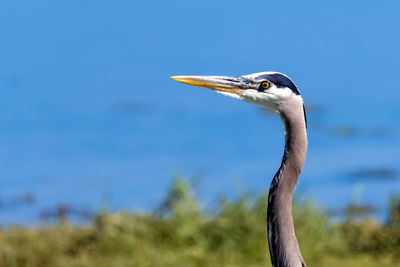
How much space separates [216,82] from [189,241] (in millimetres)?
4185

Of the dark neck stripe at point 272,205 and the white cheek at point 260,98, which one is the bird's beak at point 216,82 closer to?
the white cheek at point 260,98

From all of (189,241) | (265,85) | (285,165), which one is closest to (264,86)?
(265,85)

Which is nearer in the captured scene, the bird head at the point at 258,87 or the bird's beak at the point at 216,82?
the bird head at the point at 258,87

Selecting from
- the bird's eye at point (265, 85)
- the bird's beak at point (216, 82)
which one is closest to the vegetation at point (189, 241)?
the bird's beak at point (216, 82)

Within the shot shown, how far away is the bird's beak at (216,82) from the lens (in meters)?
5.56

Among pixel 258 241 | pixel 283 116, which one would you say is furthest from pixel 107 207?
pixel 283 116

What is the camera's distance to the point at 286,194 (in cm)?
514

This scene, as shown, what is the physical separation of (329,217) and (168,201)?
1.94 m

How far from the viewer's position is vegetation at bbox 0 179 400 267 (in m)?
9.24

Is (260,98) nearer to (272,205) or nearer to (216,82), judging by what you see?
(216,82)

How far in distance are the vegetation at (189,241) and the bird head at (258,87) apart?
12.2ft

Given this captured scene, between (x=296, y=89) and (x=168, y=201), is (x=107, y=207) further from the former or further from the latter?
(x=296, y=89)

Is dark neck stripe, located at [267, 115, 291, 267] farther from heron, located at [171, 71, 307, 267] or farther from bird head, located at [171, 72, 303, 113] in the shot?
bird head, located at [171, 72, 303, 113]

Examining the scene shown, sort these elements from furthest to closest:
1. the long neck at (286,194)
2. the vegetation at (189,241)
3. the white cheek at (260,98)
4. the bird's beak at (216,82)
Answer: the vegetation at (189,241), the bird's beak at (216,82), the white cheek at (260,98), the long neck at (286,194)
